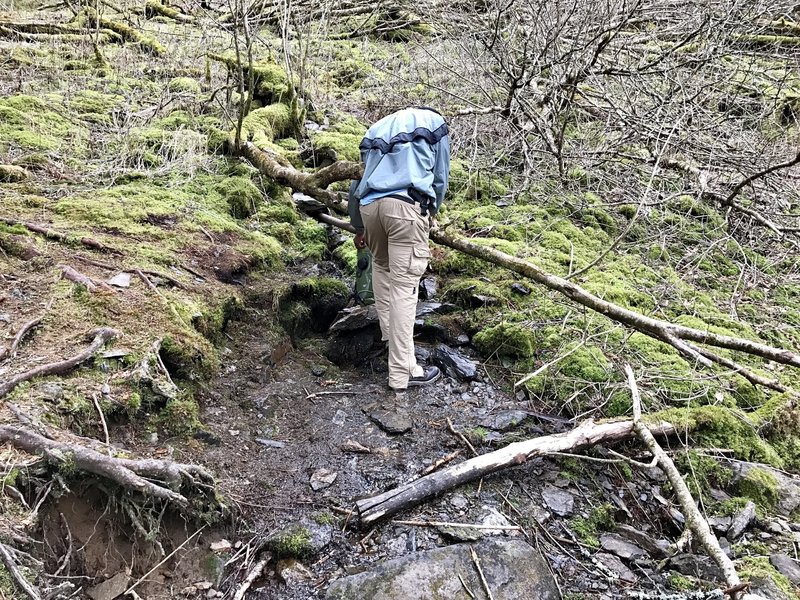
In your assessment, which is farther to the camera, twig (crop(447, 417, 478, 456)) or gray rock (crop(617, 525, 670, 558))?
twig (crop(447, 417, 478, 456))

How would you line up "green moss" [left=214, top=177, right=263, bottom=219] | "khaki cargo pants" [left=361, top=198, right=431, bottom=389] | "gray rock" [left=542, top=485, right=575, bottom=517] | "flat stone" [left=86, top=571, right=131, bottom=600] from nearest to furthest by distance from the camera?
"flat stone" [left=86, top=571, right=131, bottom=600]
"gray rock" [left=542, top=485, right=575, bottom=517]
"khaki cargo pants" [left=361, top=198, right=431, bottom=389]
"green moss" [left=214, top=177, right=263, bottom=219]

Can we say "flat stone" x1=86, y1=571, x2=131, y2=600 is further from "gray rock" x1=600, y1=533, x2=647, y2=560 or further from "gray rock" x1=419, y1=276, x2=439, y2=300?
"gray rock" x1=419, y1=276, x2=439, y2=300

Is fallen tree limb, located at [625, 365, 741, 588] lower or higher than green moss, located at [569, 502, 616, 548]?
higher

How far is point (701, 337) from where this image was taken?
4.30m

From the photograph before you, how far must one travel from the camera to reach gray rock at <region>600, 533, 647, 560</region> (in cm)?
324

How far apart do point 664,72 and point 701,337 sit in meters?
4.24

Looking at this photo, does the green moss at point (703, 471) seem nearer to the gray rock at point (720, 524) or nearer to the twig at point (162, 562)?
the gray rock at point (720, 524)

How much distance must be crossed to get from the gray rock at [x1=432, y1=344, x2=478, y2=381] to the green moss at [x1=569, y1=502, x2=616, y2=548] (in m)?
1.65

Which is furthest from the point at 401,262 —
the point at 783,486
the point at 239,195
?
the point at 239,195

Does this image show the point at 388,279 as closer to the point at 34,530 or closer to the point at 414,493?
the point at 414,493

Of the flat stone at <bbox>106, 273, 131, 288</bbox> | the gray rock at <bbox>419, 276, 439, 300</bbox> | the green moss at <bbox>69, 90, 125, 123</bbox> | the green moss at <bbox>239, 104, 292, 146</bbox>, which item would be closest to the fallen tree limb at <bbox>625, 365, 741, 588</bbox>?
the gray rock at <bbox>419, 276, 439, 300</bbox>

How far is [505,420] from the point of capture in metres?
4.32

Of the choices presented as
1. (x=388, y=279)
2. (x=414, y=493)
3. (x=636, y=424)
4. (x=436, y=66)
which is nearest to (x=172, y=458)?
(x=414, y=493)

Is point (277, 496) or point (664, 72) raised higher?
point (664, 72)
